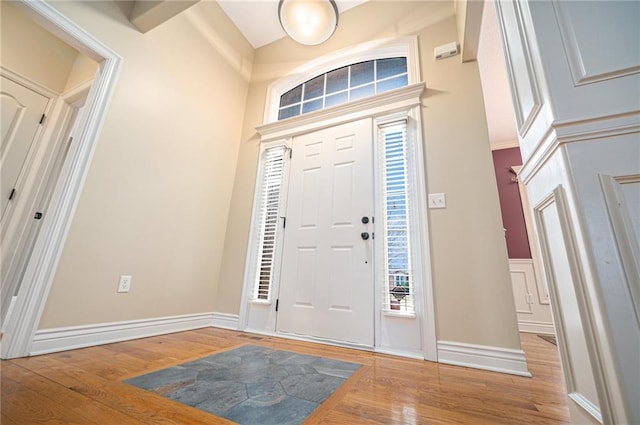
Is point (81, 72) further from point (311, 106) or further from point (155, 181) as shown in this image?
point (311, 106)

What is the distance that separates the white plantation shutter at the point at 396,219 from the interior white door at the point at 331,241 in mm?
126

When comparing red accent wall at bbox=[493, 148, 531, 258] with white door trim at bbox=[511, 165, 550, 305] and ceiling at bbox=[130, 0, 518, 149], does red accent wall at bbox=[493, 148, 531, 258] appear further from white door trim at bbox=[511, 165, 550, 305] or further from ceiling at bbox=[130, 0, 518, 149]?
ceiling at bbox=[130, 0, 518, 149]

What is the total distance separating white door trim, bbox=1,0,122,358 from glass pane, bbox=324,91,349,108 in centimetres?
184

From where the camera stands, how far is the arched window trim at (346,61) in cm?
239

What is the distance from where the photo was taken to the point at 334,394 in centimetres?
111

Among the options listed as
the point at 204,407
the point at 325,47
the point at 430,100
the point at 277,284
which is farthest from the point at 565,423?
the point at 325,47

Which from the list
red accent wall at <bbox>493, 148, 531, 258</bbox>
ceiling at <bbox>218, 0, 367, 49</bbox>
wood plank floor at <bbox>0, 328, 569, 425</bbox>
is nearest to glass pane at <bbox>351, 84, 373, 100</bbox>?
ceiling at <bbox>218, 0, 367, 49</bbox>

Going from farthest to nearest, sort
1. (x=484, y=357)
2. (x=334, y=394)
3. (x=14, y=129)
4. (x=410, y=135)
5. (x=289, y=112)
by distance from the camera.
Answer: (x=289, y=112)
(x=14, y=129)
(x=410, y=135)
(x=484, y=357)
(x=334, y=394)

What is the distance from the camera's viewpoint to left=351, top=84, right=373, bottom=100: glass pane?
259 centimetres

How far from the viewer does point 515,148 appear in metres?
3.96

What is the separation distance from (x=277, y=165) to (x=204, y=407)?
2.22 m

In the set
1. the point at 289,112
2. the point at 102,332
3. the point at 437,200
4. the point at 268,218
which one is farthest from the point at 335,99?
the point at 102,332

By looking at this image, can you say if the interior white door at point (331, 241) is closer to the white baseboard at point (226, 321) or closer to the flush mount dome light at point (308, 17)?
the white baseboard at point (226, 321)

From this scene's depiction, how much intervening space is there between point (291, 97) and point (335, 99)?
2.07ft
